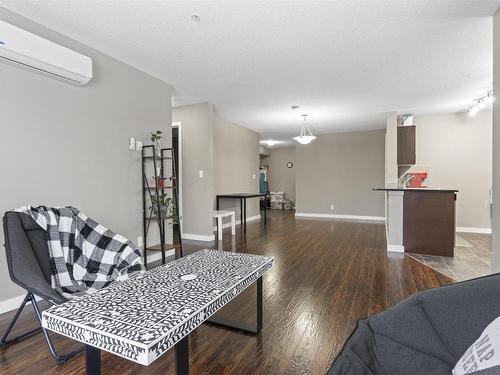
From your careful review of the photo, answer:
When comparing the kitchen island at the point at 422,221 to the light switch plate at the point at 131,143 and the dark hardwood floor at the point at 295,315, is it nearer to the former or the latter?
the dark hardwood floor at the point at 295,315

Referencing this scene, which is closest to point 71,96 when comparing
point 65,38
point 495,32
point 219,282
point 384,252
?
point 65,38

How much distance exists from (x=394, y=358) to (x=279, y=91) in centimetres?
393

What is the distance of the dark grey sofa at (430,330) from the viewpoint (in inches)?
33.8

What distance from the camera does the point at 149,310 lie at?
1.16m

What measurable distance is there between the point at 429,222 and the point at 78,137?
463cm

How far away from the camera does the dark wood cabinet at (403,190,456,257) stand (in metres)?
3.89

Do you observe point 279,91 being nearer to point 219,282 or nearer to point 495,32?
point 495,32

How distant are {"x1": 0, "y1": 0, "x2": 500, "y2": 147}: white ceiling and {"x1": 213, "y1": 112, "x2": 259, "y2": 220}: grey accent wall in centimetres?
157

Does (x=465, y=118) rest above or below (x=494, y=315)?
above

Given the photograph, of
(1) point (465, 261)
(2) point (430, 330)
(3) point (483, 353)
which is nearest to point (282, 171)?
(1) point (465, 261)

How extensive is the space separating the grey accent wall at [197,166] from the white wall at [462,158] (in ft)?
14.4

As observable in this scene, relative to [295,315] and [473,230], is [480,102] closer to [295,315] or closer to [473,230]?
[473,230]

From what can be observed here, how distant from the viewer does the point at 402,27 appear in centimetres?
250

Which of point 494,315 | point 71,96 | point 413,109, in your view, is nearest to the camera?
point 494,315
